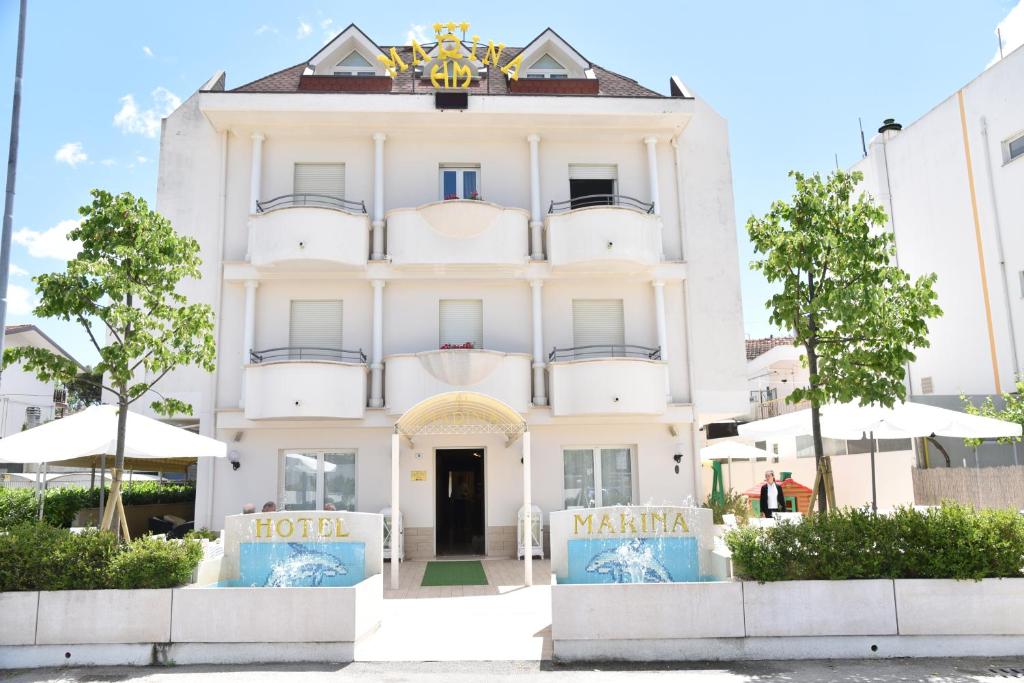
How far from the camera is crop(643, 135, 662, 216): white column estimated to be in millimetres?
19516

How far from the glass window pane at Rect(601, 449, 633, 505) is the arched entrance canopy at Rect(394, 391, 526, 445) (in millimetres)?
2460

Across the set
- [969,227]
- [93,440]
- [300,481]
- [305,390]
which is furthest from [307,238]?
[969,227]

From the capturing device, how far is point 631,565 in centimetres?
1055

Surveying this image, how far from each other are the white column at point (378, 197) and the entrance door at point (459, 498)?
508 centimetres

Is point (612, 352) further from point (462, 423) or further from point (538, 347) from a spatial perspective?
point (462, 423)

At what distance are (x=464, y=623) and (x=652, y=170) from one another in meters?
12.6

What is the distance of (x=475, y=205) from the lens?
18.3m

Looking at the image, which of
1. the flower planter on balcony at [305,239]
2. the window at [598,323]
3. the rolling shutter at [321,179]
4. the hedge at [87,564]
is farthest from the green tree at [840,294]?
the rolling shutter at [321,179]

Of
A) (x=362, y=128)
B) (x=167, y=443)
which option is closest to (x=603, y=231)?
(x=362, y=128)

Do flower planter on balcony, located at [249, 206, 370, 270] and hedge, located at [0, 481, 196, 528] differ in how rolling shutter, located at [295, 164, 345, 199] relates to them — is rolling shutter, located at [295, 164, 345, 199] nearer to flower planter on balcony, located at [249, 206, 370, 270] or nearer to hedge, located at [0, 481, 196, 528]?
flower planter on balcony, located at [249, 206, 370, 270]

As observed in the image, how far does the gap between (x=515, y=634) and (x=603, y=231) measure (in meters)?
10.6

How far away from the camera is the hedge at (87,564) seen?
9305mm

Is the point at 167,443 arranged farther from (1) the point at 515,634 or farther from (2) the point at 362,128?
(2) the point at 362,128

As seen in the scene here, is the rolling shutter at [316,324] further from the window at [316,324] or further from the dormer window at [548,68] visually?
the dormer window at [548,68]
